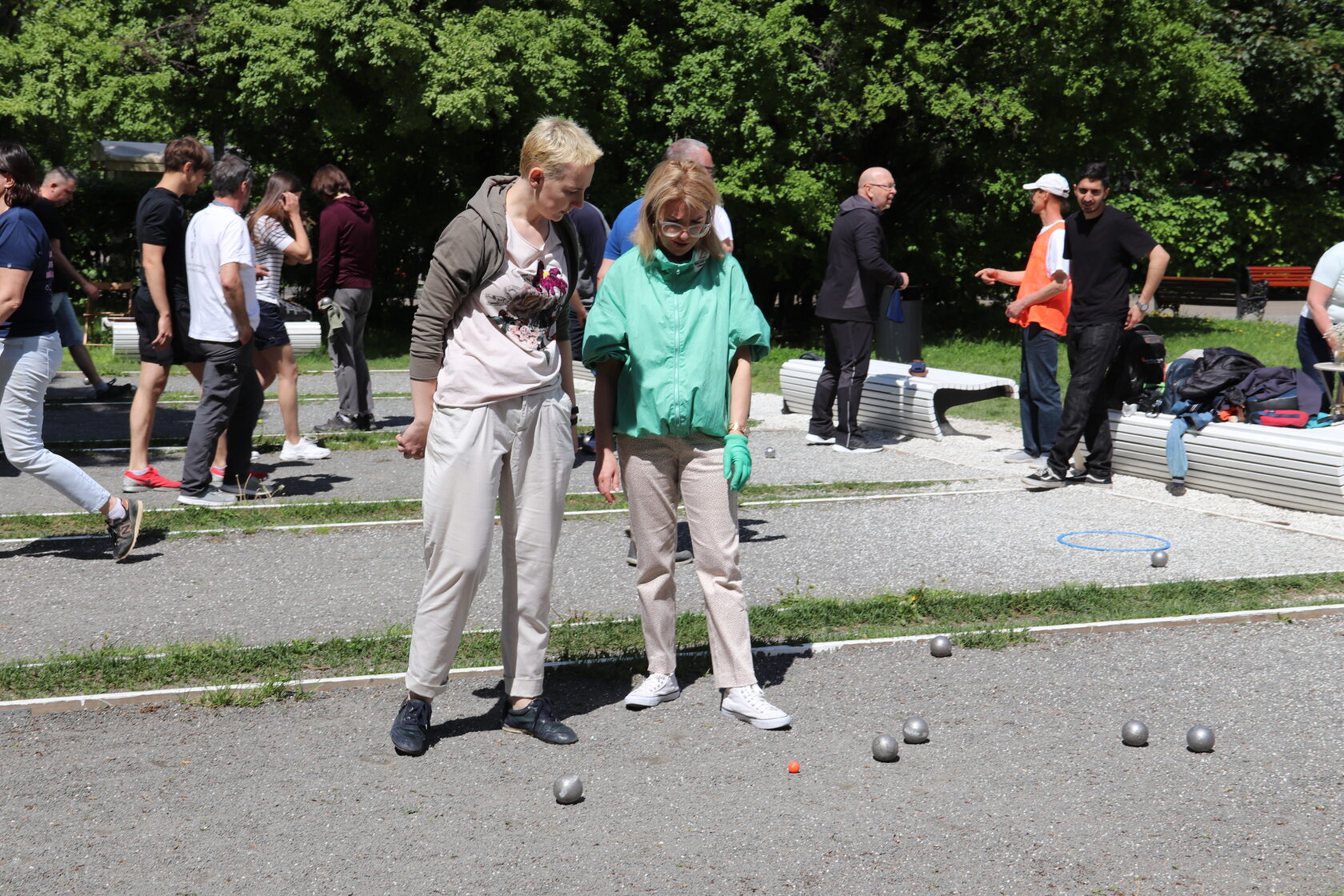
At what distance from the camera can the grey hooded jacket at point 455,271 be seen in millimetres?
4445

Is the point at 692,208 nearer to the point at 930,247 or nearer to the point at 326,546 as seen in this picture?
the point at 326,546

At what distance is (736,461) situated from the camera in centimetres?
479

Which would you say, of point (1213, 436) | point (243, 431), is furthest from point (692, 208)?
point (1213, 436)

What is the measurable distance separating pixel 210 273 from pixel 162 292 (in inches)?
18.2

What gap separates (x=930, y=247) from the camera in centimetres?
2208

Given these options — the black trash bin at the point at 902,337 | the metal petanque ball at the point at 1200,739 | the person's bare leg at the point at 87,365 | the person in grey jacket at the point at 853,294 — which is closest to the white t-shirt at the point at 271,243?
the person in grey jacket at the point at 853,294

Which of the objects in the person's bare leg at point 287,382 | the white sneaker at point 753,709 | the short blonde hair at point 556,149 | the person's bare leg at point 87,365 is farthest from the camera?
the person's bare leg at point 87,365

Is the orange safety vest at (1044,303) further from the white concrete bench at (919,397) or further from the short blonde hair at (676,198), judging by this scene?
the short blonde hair at (676,198)

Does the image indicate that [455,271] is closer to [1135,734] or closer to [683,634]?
[683,634]

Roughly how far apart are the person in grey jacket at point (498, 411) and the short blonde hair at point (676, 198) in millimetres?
255

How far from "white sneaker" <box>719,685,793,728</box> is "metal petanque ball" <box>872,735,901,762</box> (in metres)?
0.39

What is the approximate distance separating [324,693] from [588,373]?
10.9 m

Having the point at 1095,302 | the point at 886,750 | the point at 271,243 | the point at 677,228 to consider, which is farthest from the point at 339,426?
the point at 886,750

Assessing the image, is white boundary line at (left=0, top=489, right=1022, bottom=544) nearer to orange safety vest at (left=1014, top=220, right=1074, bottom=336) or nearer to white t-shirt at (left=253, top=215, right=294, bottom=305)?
orange safety vest at (left=1014, top=220, right=1074, bottom=336)
